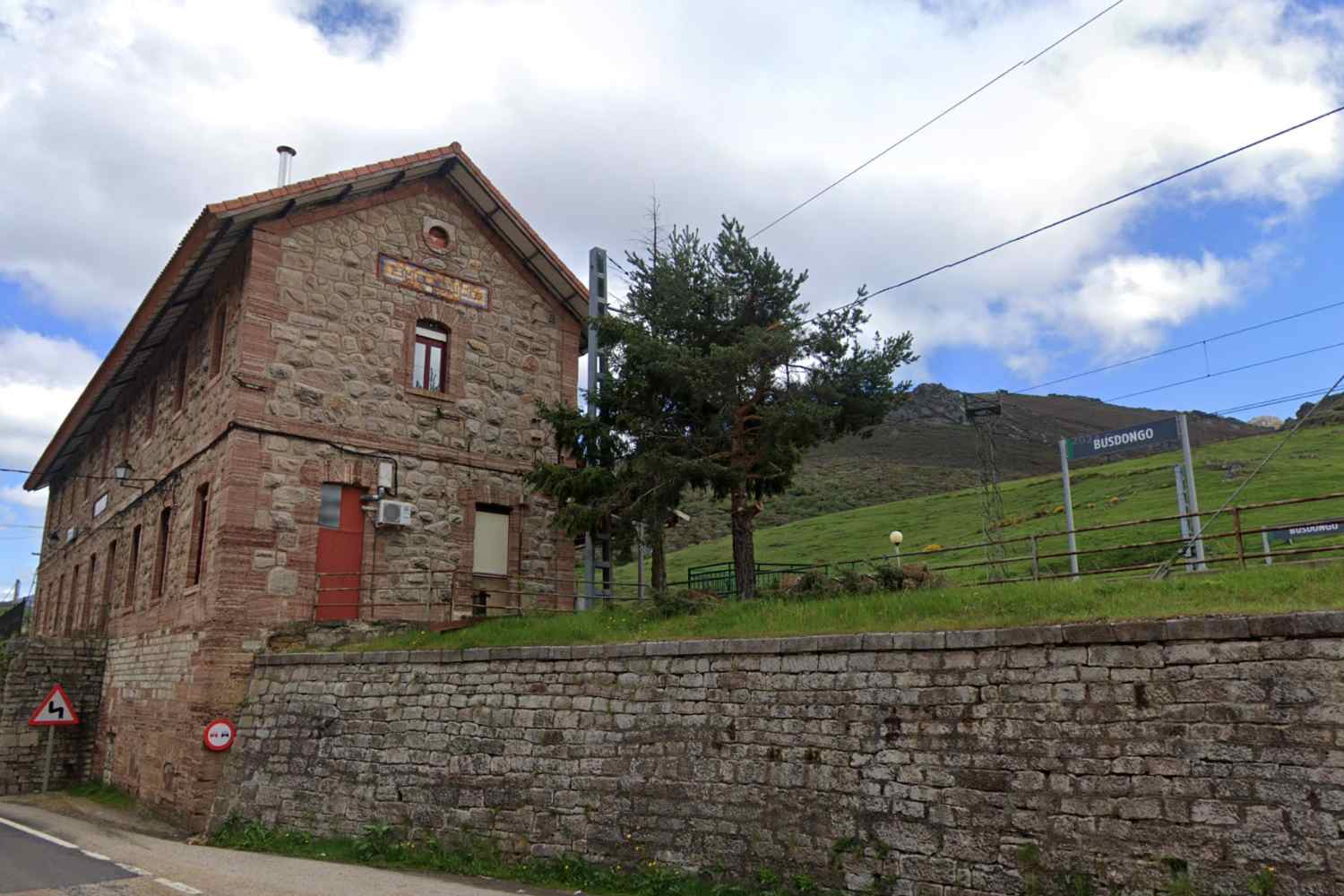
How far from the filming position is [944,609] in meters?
10.3

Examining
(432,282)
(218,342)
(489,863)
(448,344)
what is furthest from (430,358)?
(489,863)

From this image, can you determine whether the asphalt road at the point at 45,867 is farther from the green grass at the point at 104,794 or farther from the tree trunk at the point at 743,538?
the tree trunk at the point at 743,538

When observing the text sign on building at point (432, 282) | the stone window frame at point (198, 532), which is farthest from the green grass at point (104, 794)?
the text sign on building at point (432, 282)

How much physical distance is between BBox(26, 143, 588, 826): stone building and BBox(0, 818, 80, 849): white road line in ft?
5.28

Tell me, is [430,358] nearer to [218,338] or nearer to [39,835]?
[218,338]

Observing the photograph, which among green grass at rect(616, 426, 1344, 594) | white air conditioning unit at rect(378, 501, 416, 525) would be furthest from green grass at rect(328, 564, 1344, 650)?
green grass at rect(616, 426, 1344, 594)

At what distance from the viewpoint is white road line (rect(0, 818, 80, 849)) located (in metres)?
13.0

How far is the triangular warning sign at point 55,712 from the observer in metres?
18.3

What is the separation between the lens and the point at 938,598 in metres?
10.7

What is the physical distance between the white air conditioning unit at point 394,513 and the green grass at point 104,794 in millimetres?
6828

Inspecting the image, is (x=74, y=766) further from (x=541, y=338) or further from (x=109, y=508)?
(x=541, y=338)

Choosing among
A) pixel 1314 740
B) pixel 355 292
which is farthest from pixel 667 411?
pixel 1314 740

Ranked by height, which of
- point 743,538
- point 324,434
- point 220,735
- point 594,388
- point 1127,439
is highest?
point 594,388

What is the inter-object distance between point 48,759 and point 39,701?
1449mm
